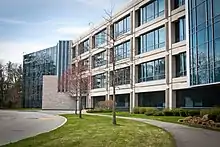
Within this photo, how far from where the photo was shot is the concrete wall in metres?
83.1

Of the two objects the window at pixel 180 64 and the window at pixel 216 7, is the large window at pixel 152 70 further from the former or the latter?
the window at pixel 216 7

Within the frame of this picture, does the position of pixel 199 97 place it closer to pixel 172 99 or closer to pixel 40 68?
pixel 172 99

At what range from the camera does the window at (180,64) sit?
1580 inches

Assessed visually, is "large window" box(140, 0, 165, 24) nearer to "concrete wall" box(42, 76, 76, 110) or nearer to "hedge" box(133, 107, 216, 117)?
"hedge" box(133, 107, 216, 117)

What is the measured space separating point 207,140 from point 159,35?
30862mm

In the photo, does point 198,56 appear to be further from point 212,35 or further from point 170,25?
point 170,25

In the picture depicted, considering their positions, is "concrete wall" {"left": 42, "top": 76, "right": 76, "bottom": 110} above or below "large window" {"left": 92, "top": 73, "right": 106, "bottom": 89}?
below

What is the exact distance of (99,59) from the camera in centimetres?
6675

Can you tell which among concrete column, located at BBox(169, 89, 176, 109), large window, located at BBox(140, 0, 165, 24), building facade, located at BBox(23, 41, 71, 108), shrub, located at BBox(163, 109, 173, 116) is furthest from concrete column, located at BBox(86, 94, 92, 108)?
shrub, located at BBox(163, 109, 173, 116)

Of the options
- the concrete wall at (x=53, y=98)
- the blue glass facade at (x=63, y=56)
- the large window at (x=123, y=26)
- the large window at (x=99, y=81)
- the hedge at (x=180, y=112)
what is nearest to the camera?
the hedge at (x=180, y=112)

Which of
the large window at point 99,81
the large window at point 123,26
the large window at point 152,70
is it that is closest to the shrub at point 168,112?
the large window at point 152,70

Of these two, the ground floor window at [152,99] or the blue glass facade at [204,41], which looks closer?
the blue glass facade at [204,41]

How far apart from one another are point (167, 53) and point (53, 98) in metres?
47.1

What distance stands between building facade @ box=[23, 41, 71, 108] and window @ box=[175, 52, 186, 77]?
4496 cm
